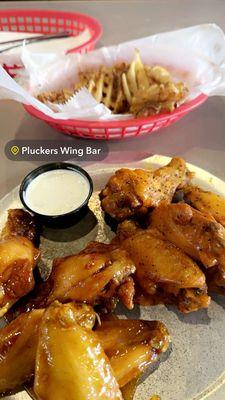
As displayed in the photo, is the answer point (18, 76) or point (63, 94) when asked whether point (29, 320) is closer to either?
point (63, 94)

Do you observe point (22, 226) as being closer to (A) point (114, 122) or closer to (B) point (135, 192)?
(B) point (135, 192)

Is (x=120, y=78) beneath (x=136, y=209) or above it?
above

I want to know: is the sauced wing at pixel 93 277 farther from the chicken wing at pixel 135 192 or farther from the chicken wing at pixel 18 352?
the chicken wing at pixel 135 192

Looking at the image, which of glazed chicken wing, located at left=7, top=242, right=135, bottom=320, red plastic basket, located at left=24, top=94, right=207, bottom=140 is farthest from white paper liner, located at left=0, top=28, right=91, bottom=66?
glazed chicken wing, located at left=7, top=242, right=135, bottom=320

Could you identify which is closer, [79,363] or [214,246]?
[79,363]

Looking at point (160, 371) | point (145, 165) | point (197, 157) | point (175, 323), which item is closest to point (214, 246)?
point (175, 323)

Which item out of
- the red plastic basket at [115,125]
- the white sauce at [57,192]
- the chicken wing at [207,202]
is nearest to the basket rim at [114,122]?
the red plastic basket at [115,125]

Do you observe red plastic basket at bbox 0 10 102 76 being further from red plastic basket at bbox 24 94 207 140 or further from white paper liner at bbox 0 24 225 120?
red plastic basket at bbox 24 94 207 140
